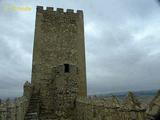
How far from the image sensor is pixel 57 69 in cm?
1770

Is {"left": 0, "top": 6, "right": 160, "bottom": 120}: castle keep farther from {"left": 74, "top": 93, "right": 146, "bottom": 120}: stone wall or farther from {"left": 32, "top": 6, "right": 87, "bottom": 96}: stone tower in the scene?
{"left": 74, "top": 93, "right": 146, "bottom": 120}: stone wall

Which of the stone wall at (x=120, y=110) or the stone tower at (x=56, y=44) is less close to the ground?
the stone tower at (x=56, y=44)

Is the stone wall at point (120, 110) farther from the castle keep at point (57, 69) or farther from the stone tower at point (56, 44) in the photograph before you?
the stone tower at point (56, 44)

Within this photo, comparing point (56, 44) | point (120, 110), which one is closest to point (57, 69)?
point (56, 44)

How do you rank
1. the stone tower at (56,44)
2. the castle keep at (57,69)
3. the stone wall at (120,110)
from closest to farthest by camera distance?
the stone wall at (120,110), the castle keep at (57,69), the stone tower at (56,44)

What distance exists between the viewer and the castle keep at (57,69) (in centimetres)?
1634

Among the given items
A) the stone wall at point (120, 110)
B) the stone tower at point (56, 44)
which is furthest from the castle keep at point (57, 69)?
the stone wall at point (120, 110)

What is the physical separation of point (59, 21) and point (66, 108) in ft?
32.7

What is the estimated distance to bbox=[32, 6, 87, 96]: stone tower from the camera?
2062 centimetres

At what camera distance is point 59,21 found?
22.3 m

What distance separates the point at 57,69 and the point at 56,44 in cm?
446

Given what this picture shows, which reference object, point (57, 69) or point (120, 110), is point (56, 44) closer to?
point (57, 69)

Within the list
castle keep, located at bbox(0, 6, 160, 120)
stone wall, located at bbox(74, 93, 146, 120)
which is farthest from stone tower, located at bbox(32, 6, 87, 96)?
stone wall, located at bbox(74, 93, 146, 120)

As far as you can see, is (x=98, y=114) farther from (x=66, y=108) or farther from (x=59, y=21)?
(x=59, y=21)
